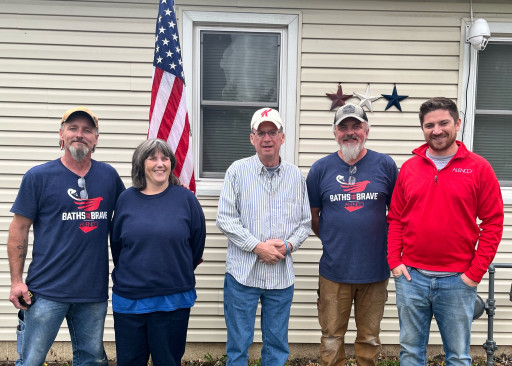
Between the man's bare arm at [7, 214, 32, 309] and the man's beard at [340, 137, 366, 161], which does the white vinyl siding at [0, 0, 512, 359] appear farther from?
the man's bare arm at [7, 214, 32, 309]

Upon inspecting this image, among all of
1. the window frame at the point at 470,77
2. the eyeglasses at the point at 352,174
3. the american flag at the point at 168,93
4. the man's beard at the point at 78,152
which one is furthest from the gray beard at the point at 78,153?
the window frame at the point at 470,77

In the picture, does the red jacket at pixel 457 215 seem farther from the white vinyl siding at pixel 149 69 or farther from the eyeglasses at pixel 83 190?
the eyeglasses at pixel 83 190

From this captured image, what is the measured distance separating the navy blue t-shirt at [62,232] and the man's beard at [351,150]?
65.9 inches

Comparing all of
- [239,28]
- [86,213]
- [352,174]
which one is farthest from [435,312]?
[239,28]

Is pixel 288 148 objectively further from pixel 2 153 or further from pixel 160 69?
pixel 2 153

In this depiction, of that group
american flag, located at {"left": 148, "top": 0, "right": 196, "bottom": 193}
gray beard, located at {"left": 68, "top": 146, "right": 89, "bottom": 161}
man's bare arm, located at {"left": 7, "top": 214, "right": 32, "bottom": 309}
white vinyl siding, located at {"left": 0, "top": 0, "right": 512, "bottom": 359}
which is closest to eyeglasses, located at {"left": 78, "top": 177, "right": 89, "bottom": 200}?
gray beard, located at {"left": 68, "top": 146, "right": 89, "bottom": 161}

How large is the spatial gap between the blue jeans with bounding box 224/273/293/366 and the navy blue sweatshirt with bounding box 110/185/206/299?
45 centimetres

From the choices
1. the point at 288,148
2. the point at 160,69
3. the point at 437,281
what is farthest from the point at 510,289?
the point at 160,69

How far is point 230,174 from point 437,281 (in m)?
1.52

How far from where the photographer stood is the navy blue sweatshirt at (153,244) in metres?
2.40

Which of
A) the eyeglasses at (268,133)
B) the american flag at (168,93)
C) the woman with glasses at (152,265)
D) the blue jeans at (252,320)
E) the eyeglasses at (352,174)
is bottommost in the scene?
the blue jeans at (252,320)

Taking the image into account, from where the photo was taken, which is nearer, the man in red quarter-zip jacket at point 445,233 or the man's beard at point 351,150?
the man in red quarter-zip jacket at point 445,233

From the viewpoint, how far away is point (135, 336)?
8.03 ft

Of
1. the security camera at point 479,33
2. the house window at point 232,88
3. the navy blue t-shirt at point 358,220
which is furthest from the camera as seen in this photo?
the house window at point 232,88
